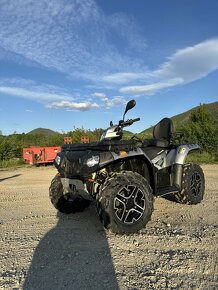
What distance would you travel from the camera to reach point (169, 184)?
5742 mm

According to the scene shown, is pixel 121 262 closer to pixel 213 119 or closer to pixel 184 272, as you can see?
pixel 184 272

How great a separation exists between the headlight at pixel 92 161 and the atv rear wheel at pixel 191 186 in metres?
2.09

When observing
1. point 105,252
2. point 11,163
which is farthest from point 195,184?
point 11,163

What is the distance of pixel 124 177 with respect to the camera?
4418mm

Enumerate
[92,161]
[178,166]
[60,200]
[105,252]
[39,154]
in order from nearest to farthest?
[105,252] → [92,161] → [60,200] → [178,166] → [39,154]

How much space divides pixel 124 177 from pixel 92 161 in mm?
510

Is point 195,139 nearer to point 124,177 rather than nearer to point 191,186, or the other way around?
point 191,186

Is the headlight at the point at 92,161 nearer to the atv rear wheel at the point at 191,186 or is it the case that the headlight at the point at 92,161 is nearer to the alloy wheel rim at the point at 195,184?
the atv rear wheel at the point at 191,186

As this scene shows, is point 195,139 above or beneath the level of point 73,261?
above

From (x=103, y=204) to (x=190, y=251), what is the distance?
4.06 ft

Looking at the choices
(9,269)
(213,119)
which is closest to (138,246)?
(9,269)

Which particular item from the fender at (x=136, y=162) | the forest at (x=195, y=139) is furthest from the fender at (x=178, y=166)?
the forest at (x=195, y=139)

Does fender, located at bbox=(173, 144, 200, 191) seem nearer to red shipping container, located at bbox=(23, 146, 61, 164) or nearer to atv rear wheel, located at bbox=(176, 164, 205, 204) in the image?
atv rear wheel, located at bbox=(176, 164, 205, 204)

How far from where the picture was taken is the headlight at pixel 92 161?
14.6ft
